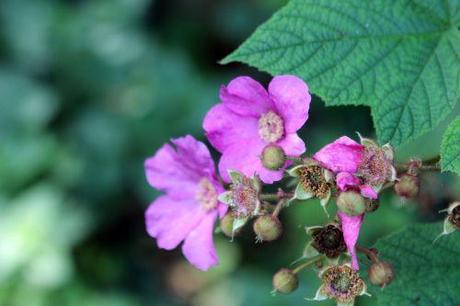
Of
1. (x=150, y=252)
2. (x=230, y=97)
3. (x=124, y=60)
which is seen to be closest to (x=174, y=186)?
(x=230, y=97)

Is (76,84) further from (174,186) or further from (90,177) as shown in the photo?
(174,186)

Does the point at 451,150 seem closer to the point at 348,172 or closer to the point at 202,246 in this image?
the point at 348,172

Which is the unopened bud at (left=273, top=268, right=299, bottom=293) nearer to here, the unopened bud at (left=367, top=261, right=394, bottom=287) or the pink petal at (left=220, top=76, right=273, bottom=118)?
the unopened bud at (left=367, top=261, right=394, bottom=287)

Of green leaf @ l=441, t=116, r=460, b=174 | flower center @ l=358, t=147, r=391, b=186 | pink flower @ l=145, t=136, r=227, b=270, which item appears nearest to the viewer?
green leaf @ l=441, t=116, r=460, b=174

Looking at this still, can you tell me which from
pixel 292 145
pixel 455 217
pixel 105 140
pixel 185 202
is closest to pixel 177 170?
pixel 185 202

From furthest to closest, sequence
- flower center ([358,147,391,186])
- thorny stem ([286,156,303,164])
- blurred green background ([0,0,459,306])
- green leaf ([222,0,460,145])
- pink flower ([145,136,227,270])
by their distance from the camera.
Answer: blurred green background ([0,0,459,306]) < pink flower ([145,136,227,270]) < green leaf ([222,0,460,145]) < thorny stem ([286,156,303,164]) < flower center ([358,147,391,186])

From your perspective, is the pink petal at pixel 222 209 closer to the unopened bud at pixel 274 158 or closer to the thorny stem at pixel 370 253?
the unopened bud at pixel 274 158

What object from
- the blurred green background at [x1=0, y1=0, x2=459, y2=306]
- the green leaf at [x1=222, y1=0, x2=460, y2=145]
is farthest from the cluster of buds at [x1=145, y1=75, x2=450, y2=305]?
the blurred green background at [x1=0, y1=0, x2=459, y2=306]
